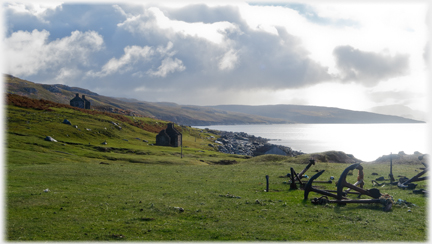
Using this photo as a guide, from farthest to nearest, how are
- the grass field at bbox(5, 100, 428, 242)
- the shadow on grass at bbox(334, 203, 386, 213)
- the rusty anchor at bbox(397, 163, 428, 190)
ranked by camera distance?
the rusty anchor at bbox(397, 163, 428, 190)
the shadow on grass at bbox(334, 203, 386, 213)
the grass field at bbox(5, 100, 428, 242)

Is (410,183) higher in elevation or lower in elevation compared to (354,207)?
higher

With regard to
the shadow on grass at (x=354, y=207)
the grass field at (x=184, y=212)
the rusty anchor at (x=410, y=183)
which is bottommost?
the grass field at (x=184, y=212)

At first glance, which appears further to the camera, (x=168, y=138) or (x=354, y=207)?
(x=168, y=138)

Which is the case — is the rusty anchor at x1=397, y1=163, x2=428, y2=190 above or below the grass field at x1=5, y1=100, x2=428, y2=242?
above

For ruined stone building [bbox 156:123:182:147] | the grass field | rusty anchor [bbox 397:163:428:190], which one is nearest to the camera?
the grass field

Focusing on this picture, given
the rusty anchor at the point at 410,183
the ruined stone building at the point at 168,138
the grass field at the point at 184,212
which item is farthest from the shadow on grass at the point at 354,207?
the ruined stone building at the point at 168,138

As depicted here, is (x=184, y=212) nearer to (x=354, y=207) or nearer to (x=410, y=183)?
(x=354, y=207)

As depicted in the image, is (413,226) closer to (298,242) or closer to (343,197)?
(343,197)

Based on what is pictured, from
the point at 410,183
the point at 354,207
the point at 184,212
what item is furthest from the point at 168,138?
the point at 354,207

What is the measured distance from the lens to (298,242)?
48.8ft

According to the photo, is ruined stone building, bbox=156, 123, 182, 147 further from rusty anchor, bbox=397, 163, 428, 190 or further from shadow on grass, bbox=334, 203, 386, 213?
shadow on grass, bbox=334, 203, 386, 213

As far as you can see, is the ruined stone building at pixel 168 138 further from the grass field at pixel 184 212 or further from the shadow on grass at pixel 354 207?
the shadow on grass at pixel 354 207

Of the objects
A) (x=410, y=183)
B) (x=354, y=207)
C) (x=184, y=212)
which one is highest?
(x=410, y=183)

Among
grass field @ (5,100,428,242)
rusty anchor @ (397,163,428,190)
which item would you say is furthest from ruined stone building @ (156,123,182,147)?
rusty anchor @ (397,163,428,190)
